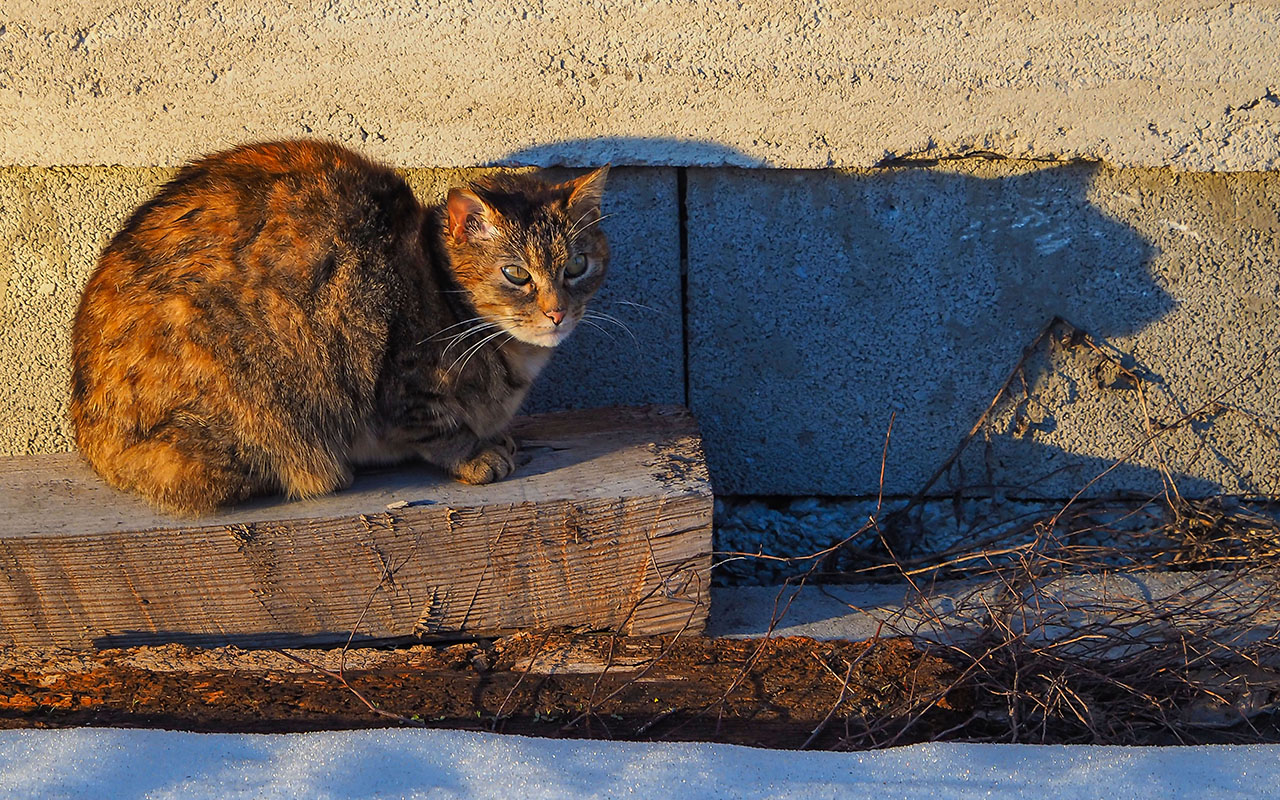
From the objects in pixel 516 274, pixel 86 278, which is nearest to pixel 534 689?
pixel 516 274

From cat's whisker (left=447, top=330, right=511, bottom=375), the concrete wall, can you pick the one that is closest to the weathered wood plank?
cat's whisker (left=447, top=330, right=511, bottom=375)

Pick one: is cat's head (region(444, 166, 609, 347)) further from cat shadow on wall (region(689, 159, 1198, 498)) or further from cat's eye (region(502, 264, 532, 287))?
cat shadow on wall (region(689, 159, 1198, 498))

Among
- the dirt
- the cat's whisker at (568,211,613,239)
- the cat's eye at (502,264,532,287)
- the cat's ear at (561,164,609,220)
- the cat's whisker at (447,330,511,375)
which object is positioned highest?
the cat's ear at (561,164,609,220)

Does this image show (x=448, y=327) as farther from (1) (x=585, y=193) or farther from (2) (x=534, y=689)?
(2) (x=534, y=689)

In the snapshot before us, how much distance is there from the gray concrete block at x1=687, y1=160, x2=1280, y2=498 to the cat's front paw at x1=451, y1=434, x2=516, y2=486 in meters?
0.80

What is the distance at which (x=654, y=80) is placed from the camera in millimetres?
3205

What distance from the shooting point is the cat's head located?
288 centimetres

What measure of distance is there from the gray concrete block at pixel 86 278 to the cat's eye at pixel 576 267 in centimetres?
39

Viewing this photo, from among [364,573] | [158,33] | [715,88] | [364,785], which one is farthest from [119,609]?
[715,88]

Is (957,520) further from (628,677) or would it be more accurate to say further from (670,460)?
(628,677)

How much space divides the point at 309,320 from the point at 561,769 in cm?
129

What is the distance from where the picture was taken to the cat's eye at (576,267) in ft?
→ 9.82

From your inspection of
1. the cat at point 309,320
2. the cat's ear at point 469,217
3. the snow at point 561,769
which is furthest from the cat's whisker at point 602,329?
the snow at point 561,769

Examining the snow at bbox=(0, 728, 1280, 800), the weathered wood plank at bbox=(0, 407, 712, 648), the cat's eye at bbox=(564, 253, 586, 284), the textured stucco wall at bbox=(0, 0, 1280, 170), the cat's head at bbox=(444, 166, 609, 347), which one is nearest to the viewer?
the snow at bbox=(0, 728, 1280, 800)
